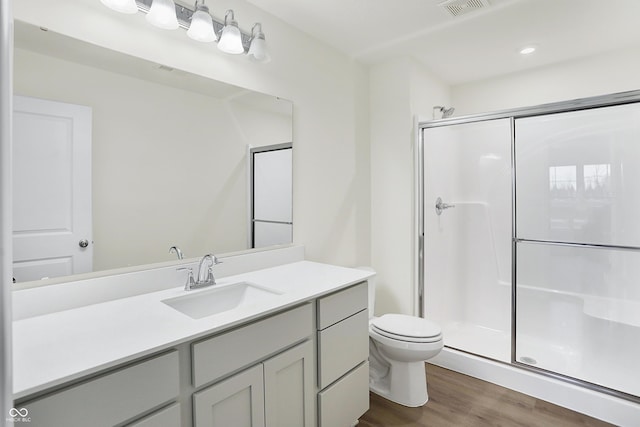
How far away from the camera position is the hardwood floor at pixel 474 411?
1.87 m

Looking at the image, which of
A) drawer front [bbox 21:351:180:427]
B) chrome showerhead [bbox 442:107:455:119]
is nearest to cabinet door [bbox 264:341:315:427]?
drawer front [bbox 21:351:180:427]

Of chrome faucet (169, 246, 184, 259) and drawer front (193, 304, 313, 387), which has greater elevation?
chrome faucet (169, 246, 184, 259)

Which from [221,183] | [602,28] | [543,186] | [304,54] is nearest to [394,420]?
[221,183]

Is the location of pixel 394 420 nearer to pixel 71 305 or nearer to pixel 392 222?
pixel 392 222

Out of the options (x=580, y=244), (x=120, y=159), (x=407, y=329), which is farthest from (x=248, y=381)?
(x=580, y=244)

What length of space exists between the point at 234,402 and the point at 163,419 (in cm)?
25

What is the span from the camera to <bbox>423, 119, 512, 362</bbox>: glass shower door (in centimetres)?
270

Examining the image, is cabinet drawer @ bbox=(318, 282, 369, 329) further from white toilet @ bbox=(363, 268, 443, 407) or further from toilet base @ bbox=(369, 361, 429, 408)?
toilet base @ bbox=(369, 361, 429, 408)

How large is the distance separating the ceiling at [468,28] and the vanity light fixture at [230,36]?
1.13ft

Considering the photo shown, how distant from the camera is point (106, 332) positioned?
104 cm

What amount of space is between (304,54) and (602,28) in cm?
Answer: 199

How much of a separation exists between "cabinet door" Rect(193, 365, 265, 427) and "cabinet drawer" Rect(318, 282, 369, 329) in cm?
39

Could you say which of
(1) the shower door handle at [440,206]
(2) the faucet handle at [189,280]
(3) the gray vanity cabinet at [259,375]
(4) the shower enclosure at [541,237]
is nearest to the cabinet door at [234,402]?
(3) the gray vanity cabinet at [259,375]

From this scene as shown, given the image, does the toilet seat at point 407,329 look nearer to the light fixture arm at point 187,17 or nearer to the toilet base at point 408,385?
the toilet base at point 408,385
